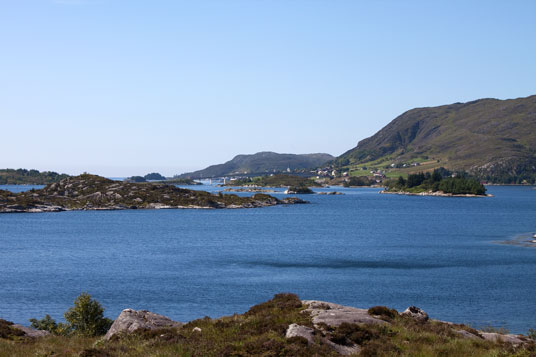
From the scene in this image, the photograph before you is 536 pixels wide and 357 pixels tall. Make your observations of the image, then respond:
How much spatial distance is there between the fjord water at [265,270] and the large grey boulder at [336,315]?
1158 inches

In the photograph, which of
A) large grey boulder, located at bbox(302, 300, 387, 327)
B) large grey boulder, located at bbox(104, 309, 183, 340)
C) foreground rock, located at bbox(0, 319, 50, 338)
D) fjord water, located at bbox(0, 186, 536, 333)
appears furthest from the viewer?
fjord water, located at bbox(0, 186, 536, 333)

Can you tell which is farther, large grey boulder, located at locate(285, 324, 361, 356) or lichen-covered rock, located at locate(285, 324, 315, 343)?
lichen-covered rock, located at locate(285, 324, 315, 343)

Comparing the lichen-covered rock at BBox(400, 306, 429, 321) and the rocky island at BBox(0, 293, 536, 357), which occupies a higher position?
the rocky island at BBox(0, 293, 536, 357)

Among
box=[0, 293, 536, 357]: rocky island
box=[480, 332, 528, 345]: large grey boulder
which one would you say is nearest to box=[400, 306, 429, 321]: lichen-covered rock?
box=[0, 293, 536, 357]: rocky island

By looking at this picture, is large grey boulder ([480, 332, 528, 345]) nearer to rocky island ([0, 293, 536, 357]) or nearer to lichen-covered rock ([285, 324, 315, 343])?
rocky island ([0, 293, 536, 357])

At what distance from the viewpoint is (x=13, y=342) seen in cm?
3178

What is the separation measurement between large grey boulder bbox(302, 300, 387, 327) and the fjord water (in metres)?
29.4

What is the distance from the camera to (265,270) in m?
94.4

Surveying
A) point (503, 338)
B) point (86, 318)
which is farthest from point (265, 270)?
point (503, 338)

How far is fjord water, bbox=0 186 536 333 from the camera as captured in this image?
223 feet

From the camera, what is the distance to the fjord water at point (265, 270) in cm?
6794

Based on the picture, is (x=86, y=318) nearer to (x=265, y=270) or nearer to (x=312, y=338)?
(x=312, y=338)

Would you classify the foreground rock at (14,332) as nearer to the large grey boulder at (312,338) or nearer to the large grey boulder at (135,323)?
the large grey boulder at (135,323)

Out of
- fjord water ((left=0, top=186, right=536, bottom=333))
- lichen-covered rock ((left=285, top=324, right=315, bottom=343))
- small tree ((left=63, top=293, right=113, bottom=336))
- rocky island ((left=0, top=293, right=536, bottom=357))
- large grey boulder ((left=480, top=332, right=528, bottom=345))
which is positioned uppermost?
lichen-covered rock ((left=285, top=324, right=315, bottom=343))
